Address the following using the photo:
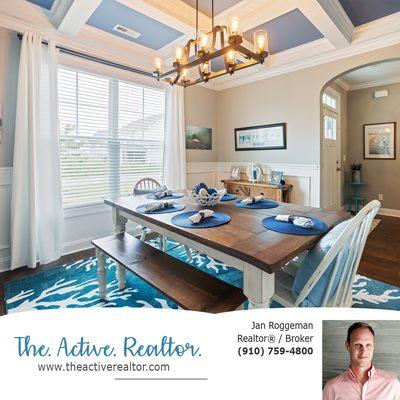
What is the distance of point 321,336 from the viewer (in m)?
0.40

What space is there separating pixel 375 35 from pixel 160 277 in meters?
3.31

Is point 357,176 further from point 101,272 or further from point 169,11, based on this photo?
point 101,272

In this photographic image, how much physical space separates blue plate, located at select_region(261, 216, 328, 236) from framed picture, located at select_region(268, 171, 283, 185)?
218cm

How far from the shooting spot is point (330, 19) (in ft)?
7.48

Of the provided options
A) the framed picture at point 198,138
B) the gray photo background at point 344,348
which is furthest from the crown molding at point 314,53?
the gray photo background at point 344,348

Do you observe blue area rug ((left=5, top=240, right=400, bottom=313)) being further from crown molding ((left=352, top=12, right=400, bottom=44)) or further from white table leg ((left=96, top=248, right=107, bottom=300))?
crown molding ((left=352, top=12, right=400, bottom=44))

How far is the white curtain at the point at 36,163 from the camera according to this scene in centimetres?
240

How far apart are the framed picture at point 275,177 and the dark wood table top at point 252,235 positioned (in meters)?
1.75

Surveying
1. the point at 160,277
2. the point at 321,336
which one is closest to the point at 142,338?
the point at 321,336

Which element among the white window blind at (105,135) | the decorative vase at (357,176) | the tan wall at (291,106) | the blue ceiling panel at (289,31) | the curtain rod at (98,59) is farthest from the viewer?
the decorative vase at (357,176)

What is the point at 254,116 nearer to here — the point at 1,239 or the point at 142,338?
the point at 1,239

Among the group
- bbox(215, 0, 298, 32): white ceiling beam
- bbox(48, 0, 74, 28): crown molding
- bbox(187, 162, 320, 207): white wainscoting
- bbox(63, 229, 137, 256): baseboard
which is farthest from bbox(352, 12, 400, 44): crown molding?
bbox(63, 229, 137, 256): baseboard

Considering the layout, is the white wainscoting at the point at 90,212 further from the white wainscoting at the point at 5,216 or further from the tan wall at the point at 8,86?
the tan wall at the point at 8,86

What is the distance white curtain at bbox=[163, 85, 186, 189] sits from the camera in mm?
3662
